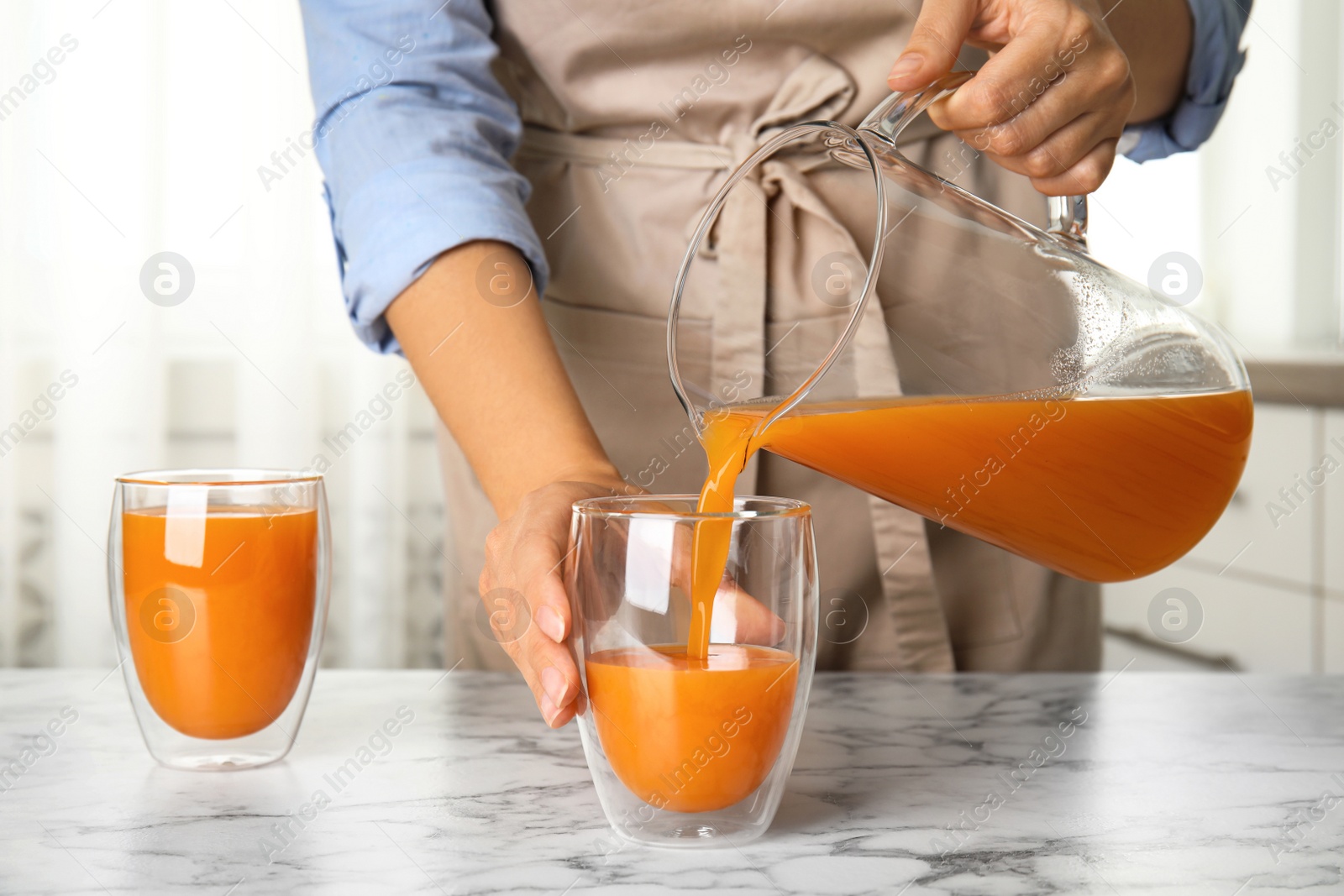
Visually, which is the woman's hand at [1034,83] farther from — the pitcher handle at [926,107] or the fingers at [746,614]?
the fingers at [746,614]

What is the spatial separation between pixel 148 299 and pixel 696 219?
1.43 m

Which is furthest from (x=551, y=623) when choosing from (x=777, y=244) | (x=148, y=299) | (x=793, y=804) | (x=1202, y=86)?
(x=148, y=299)

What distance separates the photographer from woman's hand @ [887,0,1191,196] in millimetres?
619

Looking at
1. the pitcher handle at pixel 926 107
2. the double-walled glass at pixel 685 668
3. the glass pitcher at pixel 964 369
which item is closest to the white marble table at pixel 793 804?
the double-walled glass at pixel 685 668

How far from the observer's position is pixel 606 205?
1.02 m

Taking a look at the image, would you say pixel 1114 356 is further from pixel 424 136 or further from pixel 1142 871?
pixel 424 136

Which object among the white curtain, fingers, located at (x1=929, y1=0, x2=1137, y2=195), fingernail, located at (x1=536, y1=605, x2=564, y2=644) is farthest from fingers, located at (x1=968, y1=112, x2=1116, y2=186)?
the white curtain

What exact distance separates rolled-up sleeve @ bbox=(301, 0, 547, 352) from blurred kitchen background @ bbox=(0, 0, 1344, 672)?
47.1 inches

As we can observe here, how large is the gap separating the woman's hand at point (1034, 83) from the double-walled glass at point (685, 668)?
23 centimetres

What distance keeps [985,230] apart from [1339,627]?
1739mm

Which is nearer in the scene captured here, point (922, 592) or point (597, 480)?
point (597, 480)

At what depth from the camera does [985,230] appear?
0.60 metres

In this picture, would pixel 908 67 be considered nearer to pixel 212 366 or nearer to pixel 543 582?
pixel 543 582

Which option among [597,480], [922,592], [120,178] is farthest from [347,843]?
[120,178]
